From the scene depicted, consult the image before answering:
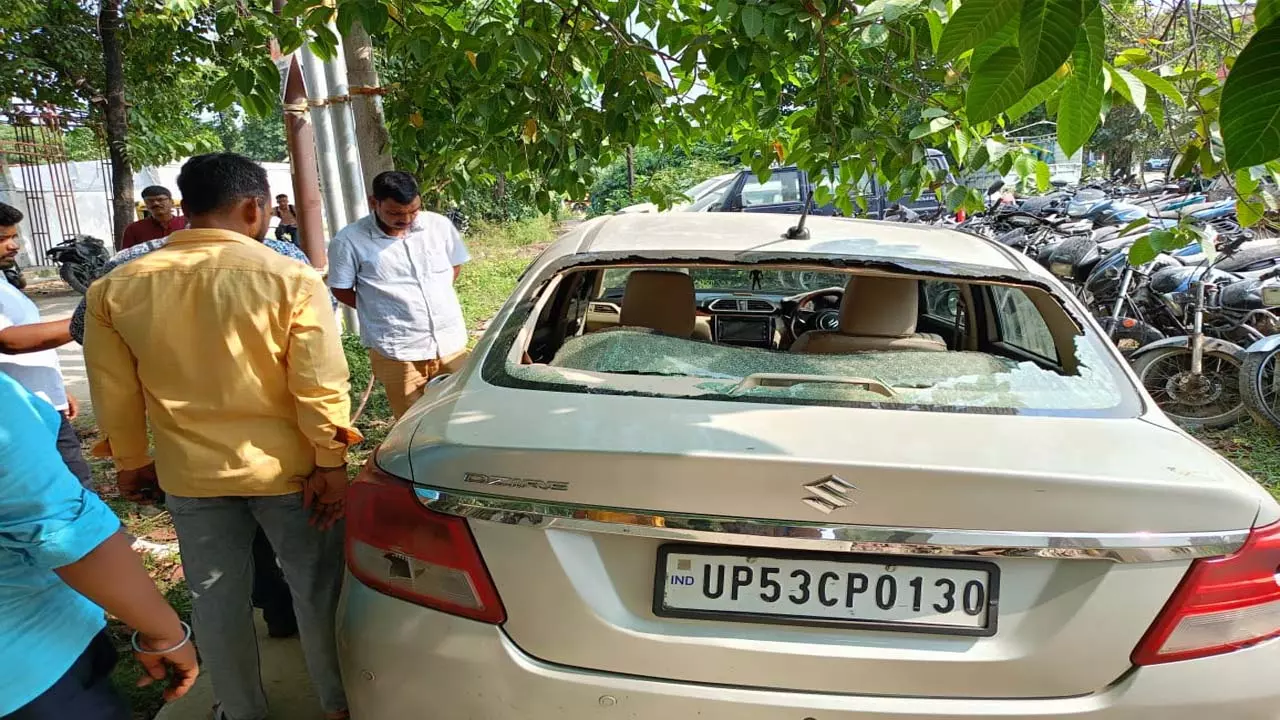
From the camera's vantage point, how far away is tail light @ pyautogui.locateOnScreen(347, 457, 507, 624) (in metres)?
1.42

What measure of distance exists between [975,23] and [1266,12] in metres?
0.37

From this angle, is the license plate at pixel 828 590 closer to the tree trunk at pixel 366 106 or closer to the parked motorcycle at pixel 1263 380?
the tree trunk at pixel 366 106

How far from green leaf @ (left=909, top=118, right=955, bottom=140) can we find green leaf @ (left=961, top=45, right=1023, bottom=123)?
147 cm

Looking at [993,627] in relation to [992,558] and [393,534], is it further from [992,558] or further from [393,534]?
[393,534]

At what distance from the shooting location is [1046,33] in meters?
1.03

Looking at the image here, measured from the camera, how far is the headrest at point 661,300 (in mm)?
2660

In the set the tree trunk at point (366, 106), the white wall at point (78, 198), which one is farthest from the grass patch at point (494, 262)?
the white wall at point (78, 198)

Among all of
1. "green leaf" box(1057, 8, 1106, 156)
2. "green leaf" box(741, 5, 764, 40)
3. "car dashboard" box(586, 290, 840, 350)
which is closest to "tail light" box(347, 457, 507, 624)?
"green leaf" box(1057, 8, 1106, 156)

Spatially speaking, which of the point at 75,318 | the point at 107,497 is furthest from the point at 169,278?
the point at 107,497

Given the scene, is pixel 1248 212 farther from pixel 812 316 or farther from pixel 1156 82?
pixel 812 316

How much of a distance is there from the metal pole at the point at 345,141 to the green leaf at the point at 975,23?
4.17 meters

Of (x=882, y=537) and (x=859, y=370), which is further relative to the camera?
(x=859, y=370)

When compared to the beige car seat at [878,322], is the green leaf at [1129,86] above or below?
above

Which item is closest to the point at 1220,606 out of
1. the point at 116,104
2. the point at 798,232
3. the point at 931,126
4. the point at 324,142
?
the point at 798,232
